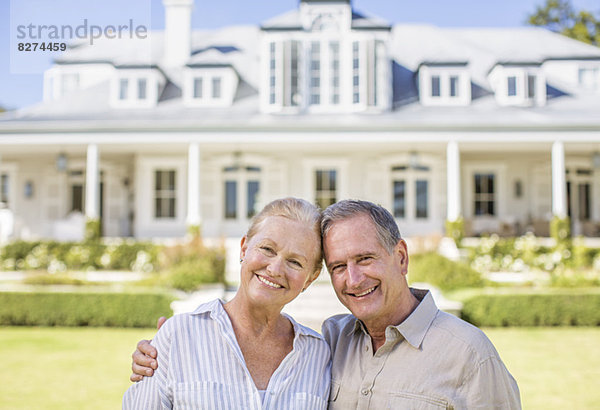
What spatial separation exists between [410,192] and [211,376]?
13.0 metres

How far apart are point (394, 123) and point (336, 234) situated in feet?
35.9

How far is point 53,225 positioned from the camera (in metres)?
14.4

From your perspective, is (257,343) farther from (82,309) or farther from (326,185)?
(326,185)

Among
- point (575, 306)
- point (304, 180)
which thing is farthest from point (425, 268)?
point (304, 180)

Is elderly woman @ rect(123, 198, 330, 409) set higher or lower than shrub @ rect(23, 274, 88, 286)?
higher

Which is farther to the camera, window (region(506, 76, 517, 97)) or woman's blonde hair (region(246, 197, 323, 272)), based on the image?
window (region(506, 76, 517, 97))

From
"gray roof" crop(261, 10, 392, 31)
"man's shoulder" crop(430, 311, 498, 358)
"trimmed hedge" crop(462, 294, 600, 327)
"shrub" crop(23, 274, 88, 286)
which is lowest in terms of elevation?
"trimmed hedge" crop(462, 294, 600, 327)

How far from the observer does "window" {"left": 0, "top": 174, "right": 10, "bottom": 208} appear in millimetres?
15398

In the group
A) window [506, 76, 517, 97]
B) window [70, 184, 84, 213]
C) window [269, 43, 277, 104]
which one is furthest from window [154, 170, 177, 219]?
window [506, 76, 517, 97]

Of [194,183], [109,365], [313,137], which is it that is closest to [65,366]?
[109,365]

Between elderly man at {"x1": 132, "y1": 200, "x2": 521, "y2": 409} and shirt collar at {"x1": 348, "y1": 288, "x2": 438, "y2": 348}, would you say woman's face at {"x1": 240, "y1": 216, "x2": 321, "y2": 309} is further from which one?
shirt collar at {"x1": 348, "y1": 288, "x2": 438, "y2": 348}

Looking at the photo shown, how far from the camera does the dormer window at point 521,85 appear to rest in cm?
1385

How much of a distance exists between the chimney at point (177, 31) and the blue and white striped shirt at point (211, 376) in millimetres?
15369

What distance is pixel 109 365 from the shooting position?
18.6 ft
